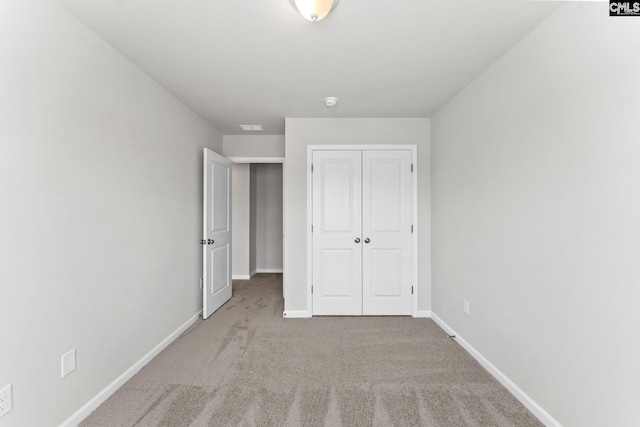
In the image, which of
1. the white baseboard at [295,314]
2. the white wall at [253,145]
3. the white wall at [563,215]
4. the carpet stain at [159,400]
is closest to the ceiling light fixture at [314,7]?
the white wall at [563,215]

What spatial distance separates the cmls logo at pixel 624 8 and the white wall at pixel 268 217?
5.26m

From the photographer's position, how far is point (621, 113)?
132cm

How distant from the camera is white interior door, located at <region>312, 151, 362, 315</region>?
352 centimetres

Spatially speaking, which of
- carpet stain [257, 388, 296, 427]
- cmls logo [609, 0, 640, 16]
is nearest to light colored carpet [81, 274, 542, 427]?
carpet stain [257, 388, 296, 427]

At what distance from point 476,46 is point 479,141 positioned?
0.74 meters

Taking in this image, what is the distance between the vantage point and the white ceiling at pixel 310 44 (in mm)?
1669

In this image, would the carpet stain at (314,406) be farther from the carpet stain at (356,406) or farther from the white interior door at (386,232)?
the white interior door at (386,232)

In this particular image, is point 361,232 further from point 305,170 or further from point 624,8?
point 624,8

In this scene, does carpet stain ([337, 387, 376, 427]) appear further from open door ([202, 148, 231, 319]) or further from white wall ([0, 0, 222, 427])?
open door ([202, 148, 231, 319])

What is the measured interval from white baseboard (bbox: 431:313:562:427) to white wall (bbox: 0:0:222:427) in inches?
108

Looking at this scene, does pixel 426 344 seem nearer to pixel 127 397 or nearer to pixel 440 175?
pixel 440 175

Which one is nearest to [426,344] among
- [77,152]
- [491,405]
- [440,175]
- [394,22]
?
[491,405]

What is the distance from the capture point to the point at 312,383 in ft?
7.09

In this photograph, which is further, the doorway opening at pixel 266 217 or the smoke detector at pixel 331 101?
the doorway opening at pixel 266 217
